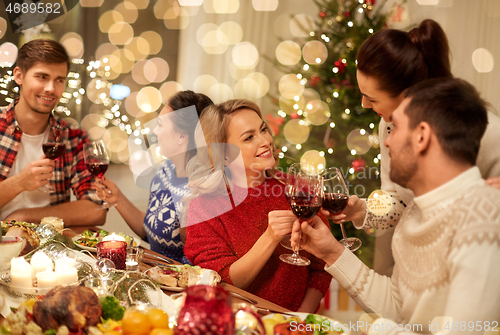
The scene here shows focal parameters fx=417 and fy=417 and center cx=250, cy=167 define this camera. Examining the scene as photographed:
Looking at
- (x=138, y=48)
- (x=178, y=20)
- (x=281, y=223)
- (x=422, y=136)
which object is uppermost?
(x=178, y=20)

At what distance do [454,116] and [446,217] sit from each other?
242 mm

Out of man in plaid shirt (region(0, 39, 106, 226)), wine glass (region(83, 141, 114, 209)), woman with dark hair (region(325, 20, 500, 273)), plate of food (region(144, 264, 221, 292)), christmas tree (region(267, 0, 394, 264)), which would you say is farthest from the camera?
christmas tree (region(267, 0, 394, 264))

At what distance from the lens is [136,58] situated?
3.85 metres

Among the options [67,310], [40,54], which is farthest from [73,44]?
[67,310]

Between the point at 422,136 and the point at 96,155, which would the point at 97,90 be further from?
the point at 422,136

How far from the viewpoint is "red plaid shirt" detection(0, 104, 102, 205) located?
2.47m

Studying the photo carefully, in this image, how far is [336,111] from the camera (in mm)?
3439

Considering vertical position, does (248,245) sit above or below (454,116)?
below

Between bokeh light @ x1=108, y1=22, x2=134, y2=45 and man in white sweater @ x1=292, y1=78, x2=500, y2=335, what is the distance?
3247 mm

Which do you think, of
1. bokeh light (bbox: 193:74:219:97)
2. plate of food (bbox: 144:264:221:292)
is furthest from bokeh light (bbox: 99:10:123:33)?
plate of food (bbox: 144:264:221:292)

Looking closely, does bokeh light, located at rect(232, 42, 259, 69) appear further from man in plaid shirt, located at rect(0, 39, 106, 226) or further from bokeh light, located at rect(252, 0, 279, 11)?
man in plaid shirt, located at rect(0, 39, 106, 226)

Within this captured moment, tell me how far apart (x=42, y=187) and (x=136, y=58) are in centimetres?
194

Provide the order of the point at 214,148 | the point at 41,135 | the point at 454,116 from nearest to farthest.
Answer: the point at 454,116, the point at 214,148, the point at 41,135

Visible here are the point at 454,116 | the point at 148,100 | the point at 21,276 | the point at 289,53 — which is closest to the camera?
the point at 454,116
